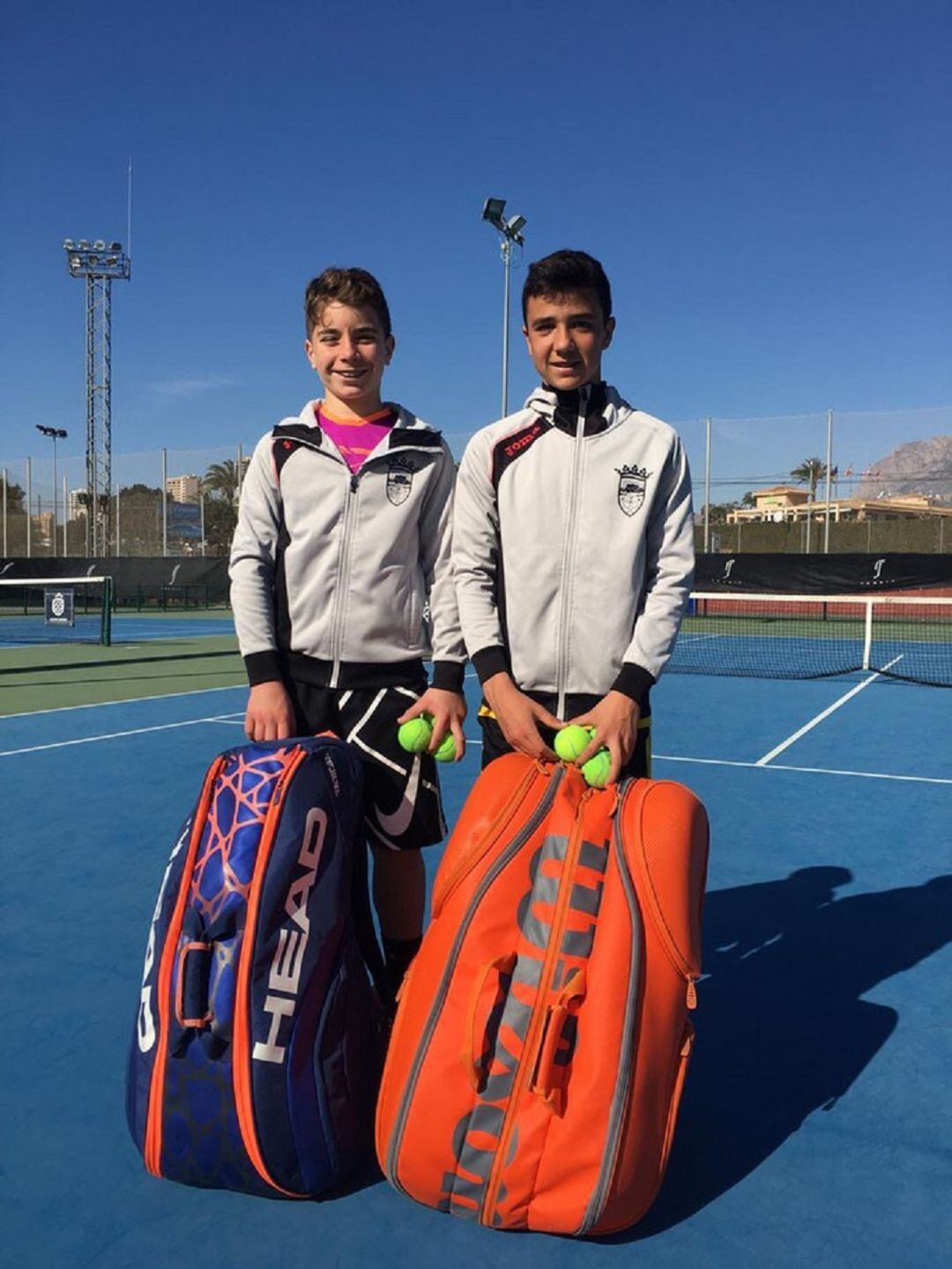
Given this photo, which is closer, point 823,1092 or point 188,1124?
point 188,1124

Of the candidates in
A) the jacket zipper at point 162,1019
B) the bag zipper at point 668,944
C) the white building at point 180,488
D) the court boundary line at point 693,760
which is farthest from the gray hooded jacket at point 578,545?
the white building at point 180,488

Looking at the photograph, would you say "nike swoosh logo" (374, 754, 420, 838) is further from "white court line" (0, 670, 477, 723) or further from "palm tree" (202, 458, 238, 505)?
"palm tree" (202, 458, 238, 505)

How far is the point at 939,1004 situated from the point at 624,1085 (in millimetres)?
1500

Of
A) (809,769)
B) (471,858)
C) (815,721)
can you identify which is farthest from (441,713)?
(815,721)

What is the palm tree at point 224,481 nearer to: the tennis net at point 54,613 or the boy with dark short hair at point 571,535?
the tennis net at point 54,613

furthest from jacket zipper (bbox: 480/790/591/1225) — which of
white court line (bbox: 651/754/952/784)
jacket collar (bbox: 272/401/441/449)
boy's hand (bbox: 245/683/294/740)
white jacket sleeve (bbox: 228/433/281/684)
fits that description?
white court line (bbox: 651/754/952/784)

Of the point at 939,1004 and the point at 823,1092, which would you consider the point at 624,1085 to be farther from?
the point at 939,1004

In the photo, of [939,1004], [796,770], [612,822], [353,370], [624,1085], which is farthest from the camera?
[796,770]

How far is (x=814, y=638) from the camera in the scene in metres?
17.0

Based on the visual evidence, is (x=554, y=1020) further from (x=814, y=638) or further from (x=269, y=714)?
(x=814, y=638)

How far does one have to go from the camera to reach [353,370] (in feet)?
7.68

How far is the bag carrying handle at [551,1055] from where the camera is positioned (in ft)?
5.84

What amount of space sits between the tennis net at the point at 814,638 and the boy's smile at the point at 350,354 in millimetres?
7322

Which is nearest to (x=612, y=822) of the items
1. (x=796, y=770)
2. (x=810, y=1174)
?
(x=810, y=1174)
